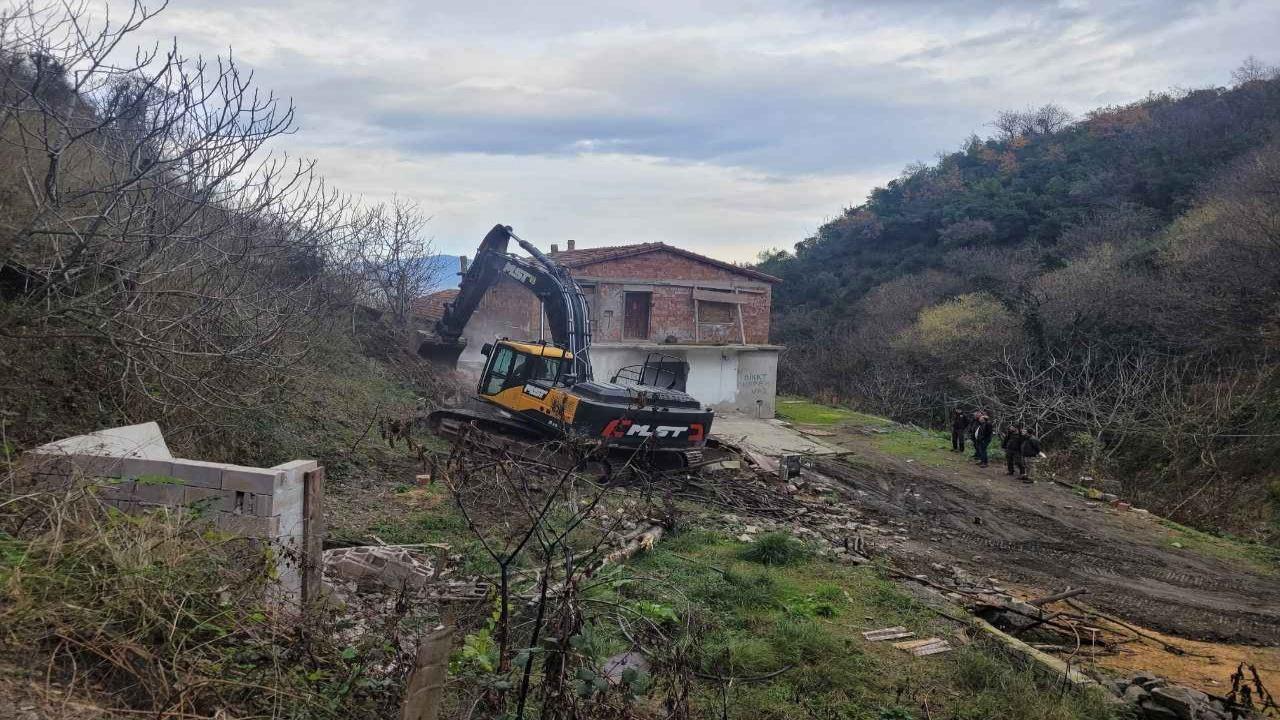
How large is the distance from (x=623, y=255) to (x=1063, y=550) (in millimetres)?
14826

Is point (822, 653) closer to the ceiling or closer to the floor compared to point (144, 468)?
closer to the floor

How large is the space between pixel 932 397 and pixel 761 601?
19281mm

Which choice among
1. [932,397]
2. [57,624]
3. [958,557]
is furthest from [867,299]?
[57,624]

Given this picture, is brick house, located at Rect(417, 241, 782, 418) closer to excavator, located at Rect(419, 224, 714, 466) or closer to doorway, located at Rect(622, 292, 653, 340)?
doorway, located at Rect(622, 292, 653, 340)

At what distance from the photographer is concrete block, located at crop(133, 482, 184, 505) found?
238 inches

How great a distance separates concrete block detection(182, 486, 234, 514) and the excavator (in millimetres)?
5720

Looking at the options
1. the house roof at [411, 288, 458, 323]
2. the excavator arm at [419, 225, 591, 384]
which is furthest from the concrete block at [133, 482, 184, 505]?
the house roof at [411, 288, 458, 323]

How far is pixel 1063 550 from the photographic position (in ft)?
38.3

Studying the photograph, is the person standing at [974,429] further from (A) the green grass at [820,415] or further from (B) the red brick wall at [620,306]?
(B) the red brick wall at [620,306]

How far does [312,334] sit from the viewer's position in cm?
1488

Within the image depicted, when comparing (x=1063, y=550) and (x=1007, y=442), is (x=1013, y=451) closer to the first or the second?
(x=1007, y=442)

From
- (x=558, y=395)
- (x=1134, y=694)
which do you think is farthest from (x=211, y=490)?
(x=558, y=395)

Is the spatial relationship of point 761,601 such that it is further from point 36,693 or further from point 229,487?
point 36,693

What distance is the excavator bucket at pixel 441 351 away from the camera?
805 inches
